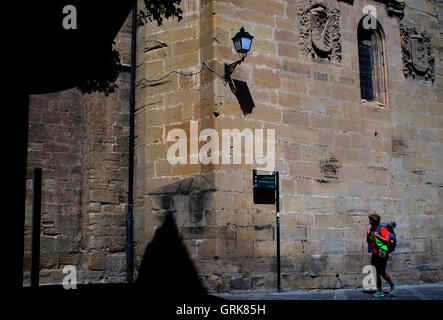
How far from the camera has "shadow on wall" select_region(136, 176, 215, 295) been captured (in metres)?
8.66

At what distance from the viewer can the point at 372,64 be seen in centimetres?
1098

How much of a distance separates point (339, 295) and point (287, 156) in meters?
2.50

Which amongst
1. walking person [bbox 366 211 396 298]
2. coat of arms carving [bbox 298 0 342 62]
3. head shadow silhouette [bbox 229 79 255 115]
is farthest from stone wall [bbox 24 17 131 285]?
walking person [bbox 366 211 396 298]

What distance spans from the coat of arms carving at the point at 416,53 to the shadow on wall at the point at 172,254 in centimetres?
548

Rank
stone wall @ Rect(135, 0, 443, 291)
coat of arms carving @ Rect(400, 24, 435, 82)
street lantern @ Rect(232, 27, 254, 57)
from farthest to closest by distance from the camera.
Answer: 1. coat of arms carving @ Rect(400, 24, 435, 82)
2. stone wall @ Rect(135, 0, 443, 291)
3. street lantern @ Rect(232, 27, 254, 57)

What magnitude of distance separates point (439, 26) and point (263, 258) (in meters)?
7.14

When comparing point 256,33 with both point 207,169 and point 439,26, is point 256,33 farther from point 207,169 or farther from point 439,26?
point 439,26

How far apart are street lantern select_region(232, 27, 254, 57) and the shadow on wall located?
2244mm

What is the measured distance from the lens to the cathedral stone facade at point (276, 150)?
880cm

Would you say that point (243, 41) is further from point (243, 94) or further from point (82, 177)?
point (82, 177)

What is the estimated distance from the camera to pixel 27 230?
9.50 meters

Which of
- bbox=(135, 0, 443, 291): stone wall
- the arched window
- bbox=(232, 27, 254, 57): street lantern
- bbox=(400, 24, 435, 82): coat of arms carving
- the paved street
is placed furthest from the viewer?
bbox=(400, 24, 435, 82): coat of arms carving

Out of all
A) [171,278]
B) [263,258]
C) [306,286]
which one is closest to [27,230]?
[171,278]

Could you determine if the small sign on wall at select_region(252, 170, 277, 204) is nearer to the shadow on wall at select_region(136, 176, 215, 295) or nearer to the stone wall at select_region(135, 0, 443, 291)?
the stone wall at select_region(135, 0, 443, 291)
